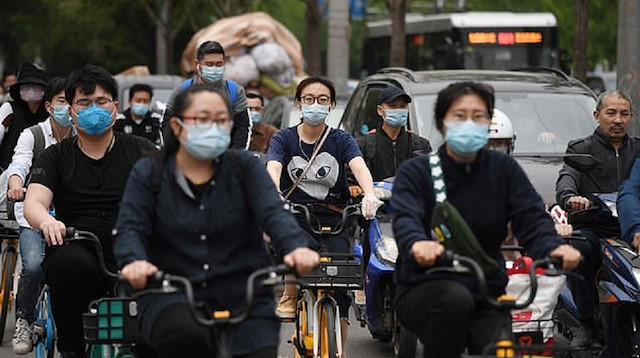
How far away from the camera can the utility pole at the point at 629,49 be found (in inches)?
586

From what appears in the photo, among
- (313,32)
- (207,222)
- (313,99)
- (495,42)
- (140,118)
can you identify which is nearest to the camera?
(207,222)

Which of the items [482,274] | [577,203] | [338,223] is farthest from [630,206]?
[482,274]

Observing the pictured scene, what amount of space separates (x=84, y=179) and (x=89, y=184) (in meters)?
0.04

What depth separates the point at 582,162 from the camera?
907 centimetres

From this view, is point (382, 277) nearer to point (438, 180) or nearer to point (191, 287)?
point (438, 180)

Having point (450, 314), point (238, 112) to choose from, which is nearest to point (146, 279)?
point (450, 314)

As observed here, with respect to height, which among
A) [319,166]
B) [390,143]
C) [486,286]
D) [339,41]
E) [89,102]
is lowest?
[486,286]

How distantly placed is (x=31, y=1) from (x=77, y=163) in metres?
42.8

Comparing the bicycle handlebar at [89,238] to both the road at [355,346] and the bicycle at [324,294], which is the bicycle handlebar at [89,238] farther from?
the road at [355,346]

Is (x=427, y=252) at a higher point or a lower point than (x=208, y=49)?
lower

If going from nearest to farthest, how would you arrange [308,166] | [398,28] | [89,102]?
[89,102] → [308,166] → [398,28]

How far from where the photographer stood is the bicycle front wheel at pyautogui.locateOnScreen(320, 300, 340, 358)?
28.6ft

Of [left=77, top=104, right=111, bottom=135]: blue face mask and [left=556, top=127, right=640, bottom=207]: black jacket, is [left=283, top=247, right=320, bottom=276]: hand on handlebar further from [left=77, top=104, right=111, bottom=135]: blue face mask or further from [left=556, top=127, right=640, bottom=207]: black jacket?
[left=556, top=127, right=640, bottom=207]: black jacket

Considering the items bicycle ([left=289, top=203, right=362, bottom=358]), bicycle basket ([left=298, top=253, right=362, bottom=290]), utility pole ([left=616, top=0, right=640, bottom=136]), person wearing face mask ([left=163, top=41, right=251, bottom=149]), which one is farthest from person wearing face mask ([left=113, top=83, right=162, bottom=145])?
bicycle basket ([left=298, top=253, right=362, bottom=290])
